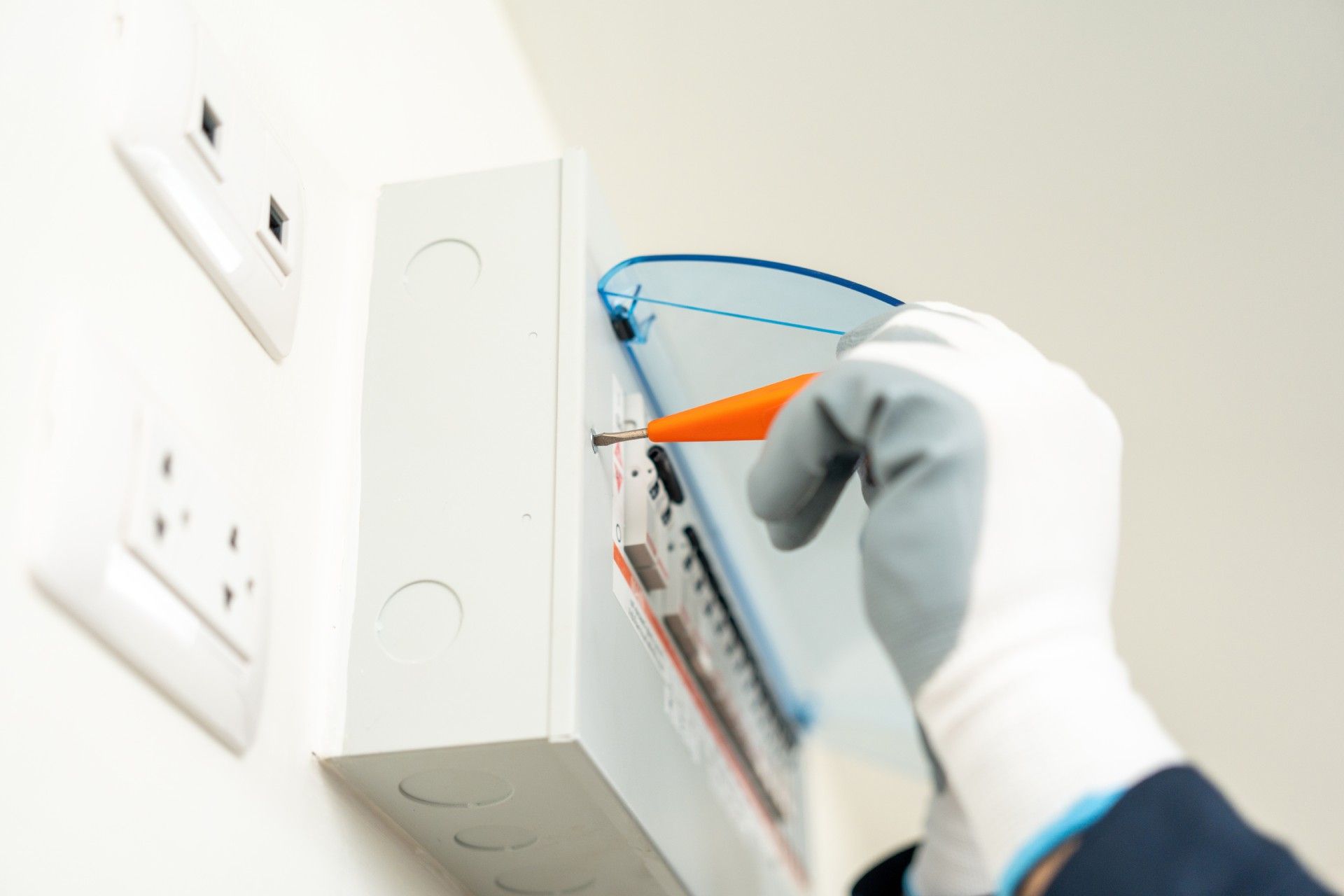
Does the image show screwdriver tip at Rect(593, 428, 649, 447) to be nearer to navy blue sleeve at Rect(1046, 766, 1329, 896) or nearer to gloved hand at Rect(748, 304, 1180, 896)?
gloved hand at Rect(748, 304, 1180, 896)

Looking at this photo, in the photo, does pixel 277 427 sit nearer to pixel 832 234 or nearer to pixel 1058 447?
pixel 1058 447

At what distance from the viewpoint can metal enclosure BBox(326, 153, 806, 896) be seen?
574 millimetres

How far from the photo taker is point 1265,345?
1.09 metres

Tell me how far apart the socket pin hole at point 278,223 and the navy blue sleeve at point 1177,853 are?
0.51m

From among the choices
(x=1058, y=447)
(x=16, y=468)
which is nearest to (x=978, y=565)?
(x=1058, y=447)

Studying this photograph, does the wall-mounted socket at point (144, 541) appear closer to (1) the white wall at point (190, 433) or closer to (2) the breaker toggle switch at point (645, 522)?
(1) the white wall at point (190, 433)

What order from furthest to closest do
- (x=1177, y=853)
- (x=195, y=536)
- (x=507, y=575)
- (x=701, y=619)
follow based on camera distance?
1. (x=701, y=619)
2. (x=507, y=575)
3. (x=195, y=536)
4. (x=1177, y=853)

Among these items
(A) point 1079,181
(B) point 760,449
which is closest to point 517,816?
(B) point 760,449

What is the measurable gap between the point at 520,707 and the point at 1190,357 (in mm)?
841

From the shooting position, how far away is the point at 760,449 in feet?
3.49

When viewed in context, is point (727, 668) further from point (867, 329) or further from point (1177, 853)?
point (1177, 853)

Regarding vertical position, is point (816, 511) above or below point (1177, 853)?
above

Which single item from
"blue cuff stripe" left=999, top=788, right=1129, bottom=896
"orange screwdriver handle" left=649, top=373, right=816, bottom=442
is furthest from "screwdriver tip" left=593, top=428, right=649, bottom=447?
"blue cuff stripe" left=999, top=788, right=1129, bottom=896

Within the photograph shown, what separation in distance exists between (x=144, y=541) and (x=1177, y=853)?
400mm
